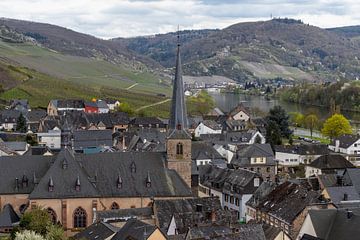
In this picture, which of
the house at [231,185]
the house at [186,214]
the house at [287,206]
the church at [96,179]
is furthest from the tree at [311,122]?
the house at [186,214]

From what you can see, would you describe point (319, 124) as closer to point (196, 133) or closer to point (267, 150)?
point (196, 133)

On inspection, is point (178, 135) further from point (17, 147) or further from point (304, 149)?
point (304, 149)

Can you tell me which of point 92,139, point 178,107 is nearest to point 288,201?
point 178,107

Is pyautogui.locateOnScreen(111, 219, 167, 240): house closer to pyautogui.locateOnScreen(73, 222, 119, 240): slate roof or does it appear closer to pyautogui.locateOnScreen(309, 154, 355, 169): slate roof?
pyautogui.locateOnScreen(73, 222, 119, 240): slate roof

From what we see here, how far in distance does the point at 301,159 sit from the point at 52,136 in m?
42.9

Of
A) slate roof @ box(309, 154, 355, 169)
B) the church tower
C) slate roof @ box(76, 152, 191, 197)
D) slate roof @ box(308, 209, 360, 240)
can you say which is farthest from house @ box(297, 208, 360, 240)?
slate roof @ box(309, 154, 355, 169)

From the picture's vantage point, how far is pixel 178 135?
56.3 metres

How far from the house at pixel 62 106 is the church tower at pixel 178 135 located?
3139 inches

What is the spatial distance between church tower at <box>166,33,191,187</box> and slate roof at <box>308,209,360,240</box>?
14386mm

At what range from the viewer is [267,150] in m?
90.1

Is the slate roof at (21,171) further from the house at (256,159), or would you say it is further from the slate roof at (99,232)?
the house at (256,159)

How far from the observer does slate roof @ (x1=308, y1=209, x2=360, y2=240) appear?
144 ft

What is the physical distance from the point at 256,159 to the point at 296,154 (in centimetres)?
1017

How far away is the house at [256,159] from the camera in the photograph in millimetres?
87762
